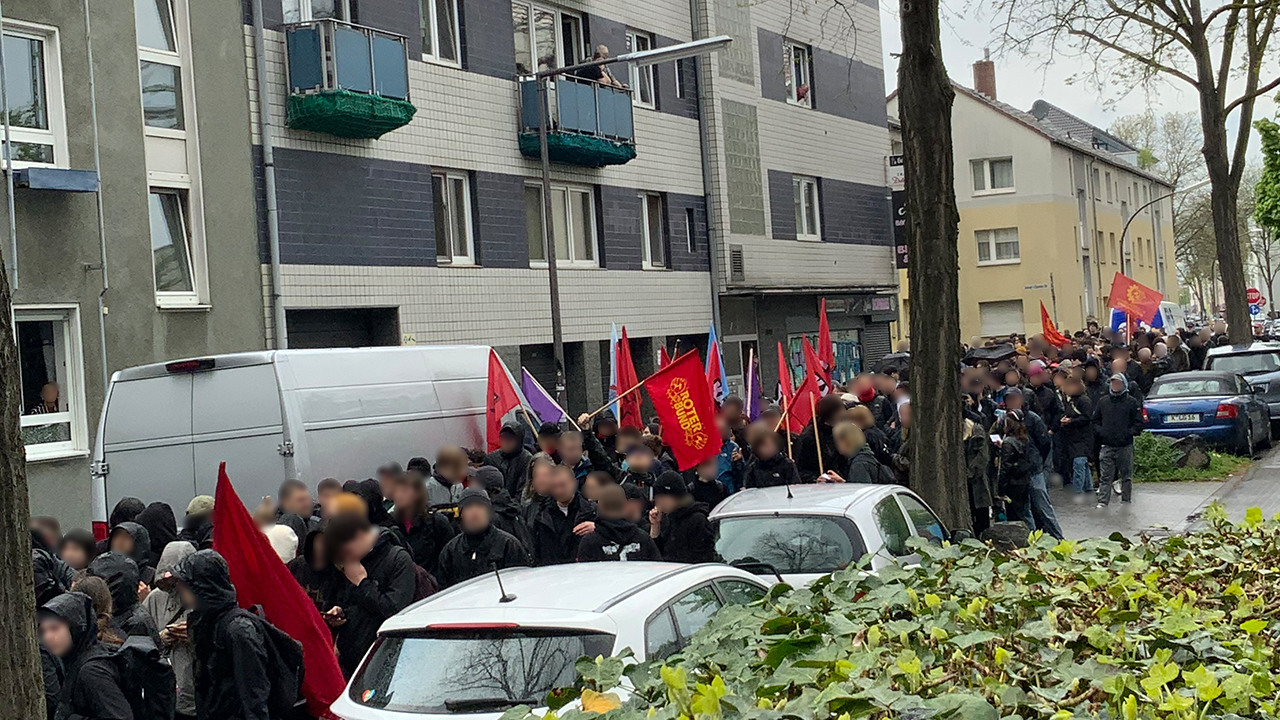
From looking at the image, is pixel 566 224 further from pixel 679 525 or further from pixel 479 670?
pixel 479 670

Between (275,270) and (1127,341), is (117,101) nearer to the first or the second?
(275,270)

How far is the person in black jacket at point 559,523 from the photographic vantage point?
9.75 metres

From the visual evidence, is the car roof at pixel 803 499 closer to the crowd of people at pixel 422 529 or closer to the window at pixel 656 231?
the crowd of people at pixel 422 529

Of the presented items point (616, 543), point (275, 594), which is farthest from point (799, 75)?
point (275, 594)

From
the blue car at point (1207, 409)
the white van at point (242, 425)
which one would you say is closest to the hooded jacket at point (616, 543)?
the white van at point (242, 425)

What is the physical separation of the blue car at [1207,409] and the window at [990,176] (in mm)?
33171

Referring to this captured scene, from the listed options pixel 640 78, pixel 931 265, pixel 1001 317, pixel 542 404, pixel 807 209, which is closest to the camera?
pixel 931 265

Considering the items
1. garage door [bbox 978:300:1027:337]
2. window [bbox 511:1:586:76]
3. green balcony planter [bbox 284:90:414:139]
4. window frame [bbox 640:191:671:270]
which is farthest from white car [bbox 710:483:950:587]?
garage door [bbox 978:300:1027:337]

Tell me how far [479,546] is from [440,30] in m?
14.9

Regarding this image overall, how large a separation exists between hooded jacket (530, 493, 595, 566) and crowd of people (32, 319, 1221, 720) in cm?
1

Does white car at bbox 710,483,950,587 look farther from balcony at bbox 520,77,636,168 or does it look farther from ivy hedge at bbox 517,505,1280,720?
balcony at bbox 520,77,636,168

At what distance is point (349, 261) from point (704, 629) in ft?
52.1

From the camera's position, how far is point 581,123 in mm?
23266

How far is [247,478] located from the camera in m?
11.4
